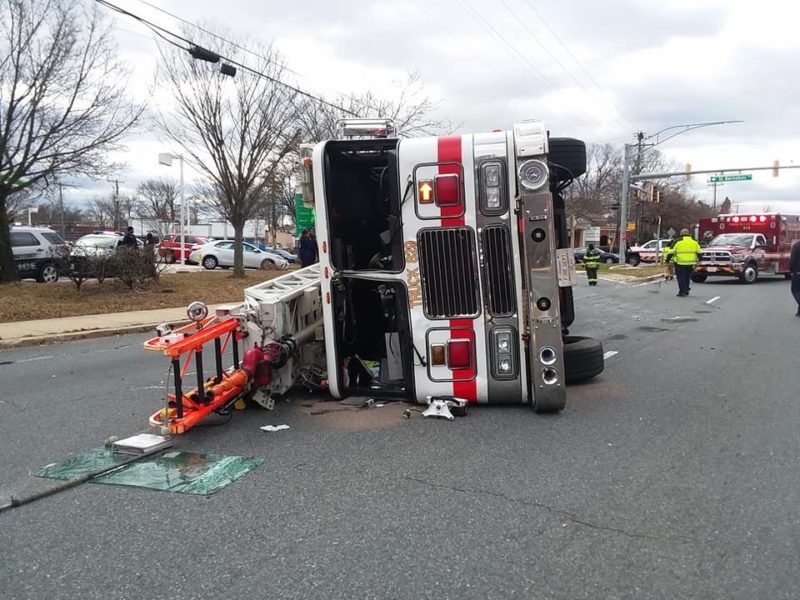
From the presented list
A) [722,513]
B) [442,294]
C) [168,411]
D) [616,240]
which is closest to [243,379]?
[168,411]

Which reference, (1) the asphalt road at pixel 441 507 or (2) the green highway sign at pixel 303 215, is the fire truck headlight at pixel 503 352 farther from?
(2) the green highway sign at pixel 303 215

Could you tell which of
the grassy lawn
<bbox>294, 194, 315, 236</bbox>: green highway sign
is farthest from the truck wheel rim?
<bbox>294, 194, 315, 236</bbox>: green highway sign

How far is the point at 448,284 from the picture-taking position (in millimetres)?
5496

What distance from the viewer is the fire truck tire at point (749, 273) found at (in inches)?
934

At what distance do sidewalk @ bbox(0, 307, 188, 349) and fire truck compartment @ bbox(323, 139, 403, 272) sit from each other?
665 centimetres

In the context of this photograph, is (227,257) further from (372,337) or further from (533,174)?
(533,174)

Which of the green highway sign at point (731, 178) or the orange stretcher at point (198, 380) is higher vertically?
the green highway sign at point (731, 178)

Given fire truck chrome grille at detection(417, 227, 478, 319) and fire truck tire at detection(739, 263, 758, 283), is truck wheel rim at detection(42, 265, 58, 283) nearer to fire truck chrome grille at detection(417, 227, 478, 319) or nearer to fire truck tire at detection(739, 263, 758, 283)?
fire truck chrome grille at detection(417, 227, 478, 319)

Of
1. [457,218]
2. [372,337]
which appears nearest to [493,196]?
[457,218]

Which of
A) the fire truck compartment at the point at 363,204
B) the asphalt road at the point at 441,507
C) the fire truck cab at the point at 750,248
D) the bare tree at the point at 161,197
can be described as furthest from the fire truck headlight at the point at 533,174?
the bare tree at the point at 161,197

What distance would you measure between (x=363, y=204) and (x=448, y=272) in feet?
4.55

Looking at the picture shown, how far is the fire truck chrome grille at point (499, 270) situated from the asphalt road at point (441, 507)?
3.10 ft

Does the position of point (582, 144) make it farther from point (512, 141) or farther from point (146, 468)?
point (146, 468)

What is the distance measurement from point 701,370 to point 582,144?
3.41 metres
